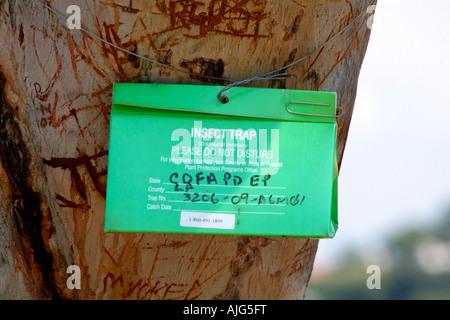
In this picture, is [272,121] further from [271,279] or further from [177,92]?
[271,279]

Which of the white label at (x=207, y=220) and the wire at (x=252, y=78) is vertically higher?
the wire at (x=252, y=78)

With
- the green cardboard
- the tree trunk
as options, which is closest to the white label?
the green cardboard

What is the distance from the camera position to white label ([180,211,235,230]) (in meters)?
1.01

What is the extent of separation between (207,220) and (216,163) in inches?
4.4

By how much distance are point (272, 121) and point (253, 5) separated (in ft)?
0.74

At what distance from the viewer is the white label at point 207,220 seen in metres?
1.01

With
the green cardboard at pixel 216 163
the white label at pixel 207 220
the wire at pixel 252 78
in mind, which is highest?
the wire at pixel 252 78

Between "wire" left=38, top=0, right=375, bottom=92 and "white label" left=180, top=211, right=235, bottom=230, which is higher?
"wire" left=38, top=0, right=375, bottom=92

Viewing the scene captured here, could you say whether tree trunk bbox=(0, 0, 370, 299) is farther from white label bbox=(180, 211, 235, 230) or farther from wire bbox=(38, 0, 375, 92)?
white label bbox=(180, 211, 235, 230)

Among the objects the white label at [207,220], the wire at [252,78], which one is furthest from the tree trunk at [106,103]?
the white label at [207,220]

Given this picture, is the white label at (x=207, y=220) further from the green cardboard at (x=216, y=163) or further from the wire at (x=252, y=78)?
the wire at (x=252, y=78)

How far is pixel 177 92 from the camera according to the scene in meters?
1.02

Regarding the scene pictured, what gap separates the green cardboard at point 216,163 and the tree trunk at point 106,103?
0.06 meters
